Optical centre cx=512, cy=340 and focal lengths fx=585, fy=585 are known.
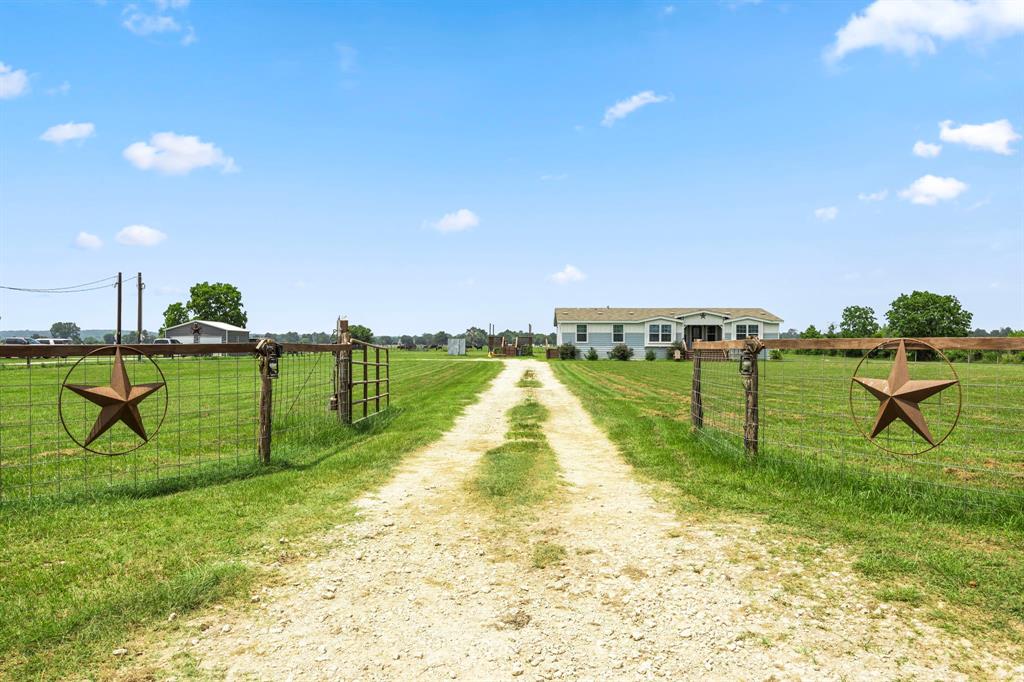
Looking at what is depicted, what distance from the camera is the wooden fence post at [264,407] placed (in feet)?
27.2

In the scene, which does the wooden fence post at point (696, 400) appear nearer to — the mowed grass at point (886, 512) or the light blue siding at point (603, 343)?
the mowed grass at point (886, 512)

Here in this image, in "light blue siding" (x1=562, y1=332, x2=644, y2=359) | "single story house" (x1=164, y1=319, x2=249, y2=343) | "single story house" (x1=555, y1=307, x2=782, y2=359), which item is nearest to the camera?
"single story house" (x1=555, y1=307, x2=782, y2=359)

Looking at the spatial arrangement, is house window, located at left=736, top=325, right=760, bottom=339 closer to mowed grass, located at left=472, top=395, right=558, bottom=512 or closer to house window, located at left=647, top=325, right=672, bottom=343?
house window, located at left=647, top=325, right=672, bottom=343

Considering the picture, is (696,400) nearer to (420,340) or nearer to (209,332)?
(209,332)

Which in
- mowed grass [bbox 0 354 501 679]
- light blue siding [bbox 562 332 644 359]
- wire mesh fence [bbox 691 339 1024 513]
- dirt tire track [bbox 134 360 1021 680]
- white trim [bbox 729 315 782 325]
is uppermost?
white trim [bbox 729 315 782 325]

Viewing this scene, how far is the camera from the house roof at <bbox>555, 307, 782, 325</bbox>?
56.8 metres

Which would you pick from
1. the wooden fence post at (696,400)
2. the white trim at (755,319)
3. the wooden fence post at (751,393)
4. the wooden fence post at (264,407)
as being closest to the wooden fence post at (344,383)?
the wooden fence post at (264,407)

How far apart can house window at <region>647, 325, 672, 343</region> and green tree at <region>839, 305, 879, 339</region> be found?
49578 millimetres

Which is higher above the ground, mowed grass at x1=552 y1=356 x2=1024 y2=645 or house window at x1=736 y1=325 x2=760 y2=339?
house window at x1=736 y1=325 x2=760 y2=339

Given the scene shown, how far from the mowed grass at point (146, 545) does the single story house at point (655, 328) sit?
48.9 m

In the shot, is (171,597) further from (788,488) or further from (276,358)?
(788,488)

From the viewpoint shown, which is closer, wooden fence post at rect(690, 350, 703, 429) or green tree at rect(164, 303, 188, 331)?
wooden fence post at rect(690, 350, 703, 429)

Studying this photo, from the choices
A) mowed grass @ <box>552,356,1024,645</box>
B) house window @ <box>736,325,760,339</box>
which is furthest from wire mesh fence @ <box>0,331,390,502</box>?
house window @ <box>736,325,760,339</box>

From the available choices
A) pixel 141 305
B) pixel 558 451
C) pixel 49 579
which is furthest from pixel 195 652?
pixel 141 305
